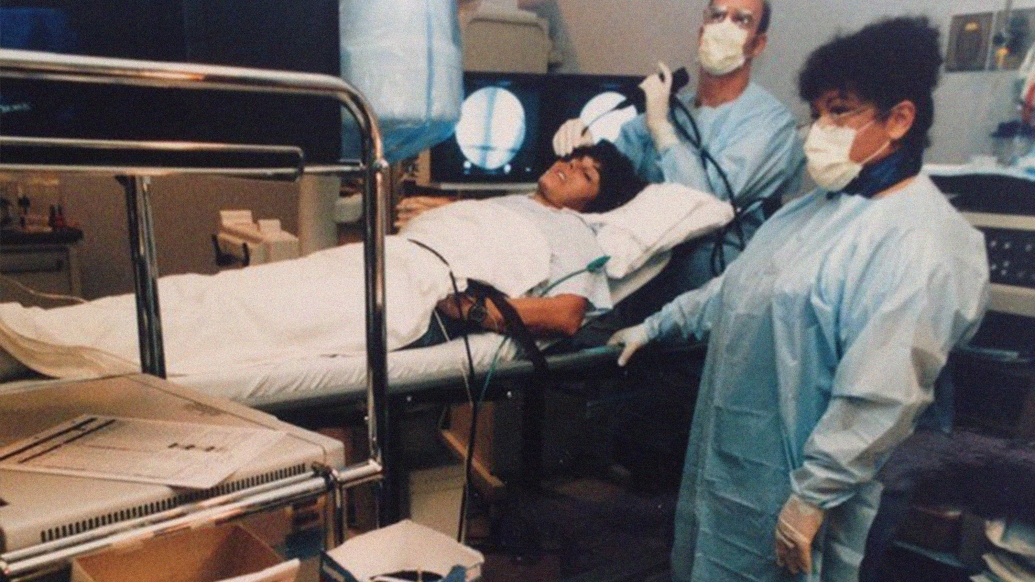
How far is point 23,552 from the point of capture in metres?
0.67

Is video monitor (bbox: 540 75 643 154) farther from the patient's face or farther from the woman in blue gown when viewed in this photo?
the woman in blue gown

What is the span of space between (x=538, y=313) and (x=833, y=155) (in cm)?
72

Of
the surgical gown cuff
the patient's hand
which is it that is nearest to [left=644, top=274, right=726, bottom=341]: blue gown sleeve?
the surgical gown cuff

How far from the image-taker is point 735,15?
2320 mm

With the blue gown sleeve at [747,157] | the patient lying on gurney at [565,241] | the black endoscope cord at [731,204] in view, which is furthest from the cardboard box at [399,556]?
→ the blue gown sleeve at [747,157]

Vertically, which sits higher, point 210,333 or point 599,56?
point 599,56

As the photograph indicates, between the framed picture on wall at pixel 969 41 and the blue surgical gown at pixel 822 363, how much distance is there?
2.20 feet

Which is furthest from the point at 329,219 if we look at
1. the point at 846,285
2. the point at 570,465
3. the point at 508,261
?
the point at 846,285

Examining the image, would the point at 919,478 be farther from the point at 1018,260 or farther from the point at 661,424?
the point at 661,424

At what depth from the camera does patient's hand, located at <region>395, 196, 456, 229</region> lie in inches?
109

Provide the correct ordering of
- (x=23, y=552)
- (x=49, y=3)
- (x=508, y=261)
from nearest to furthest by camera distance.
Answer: (x=23, y=552)
(x=49, y=3)
(x=508, y=261)

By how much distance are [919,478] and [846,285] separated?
50 cm

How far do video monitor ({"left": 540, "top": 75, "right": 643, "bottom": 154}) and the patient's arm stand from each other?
103 centimetres

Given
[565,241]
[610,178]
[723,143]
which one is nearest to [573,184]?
[610,178]
